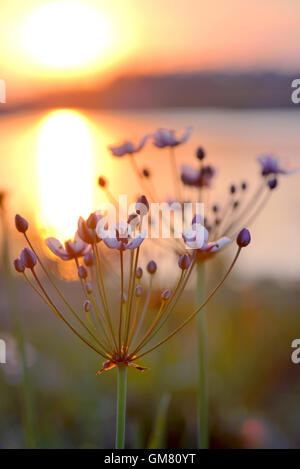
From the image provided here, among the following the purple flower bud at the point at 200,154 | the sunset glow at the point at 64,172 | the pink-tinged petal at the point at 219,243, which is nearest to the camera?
the pink-tinged petal at the point at 219,243

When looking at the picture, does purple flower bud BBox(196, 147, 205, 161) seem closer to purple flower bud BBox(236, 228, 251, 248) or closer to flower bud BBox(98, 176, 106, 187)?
flower bud BBox(98, 176, 106, 187)

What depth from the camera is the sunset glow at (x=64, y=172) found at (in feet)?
8.06

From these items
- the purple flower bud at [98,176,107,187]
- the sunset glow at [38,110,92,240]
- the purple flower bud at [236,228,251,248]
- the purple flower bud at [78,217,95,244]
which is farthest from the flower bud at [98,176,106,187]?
the purple flower bud at [236,228,251,248]

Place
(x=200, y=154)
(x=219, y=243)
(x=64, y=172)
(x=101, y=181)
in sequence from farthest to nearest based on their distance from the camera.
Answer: (x=64, y=172) < (x=200, y=154) < (x=101, y=181) < (x=219, y=243)

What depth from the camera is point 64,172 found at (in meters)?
5.24

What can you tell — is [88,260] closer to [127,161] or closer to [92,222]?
[92,222]

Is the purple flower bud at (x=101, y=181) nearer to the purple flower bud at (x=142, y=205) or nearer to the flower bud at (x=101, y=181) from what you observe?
the flower bud at (x=101, y=181)

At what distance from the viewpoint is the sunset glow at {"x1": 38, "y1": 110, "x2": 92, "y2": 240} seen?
246 cm

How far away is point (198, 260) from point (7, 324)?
7.18 feet

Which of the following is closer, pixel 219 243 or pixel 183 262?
pixel 183 262

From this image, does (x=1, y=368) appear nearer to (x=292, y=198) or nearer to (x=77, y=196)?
(x=77, y=196)

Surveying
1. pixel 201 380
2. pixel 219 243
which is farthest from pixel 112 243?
pixel 201 380

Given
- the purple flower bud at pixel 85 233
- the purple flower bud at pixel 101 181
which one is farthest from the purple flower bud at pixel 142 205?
the purple flower bud at pixel 101 181

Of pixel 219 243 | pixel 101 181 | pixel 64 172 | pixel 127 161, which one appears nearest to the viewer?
pixel 219 243
